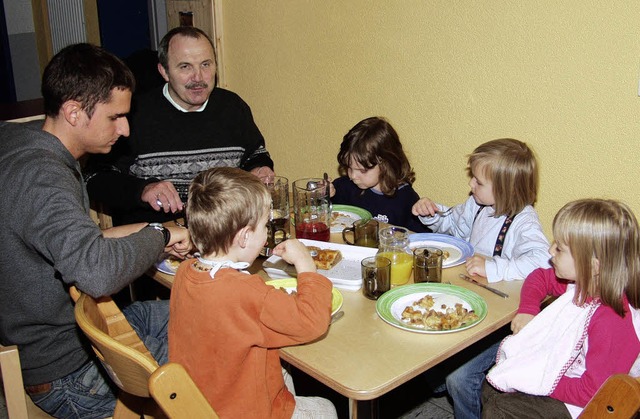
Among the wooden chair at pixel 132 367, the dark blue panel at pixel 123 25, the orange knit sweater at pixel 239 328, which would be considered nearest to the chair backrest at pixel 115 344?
the wooden chair at pixel 132 367

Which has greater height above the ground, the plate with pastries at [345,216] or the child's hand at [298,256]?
the child's hand at [298,256]

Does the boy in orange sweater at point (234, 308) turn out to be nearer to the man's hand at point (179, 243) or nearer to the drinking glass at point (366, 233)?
the man's hand at point (179, 243)

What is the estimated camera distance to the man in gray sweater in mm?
1620

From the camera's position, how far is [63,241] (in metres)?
1.59

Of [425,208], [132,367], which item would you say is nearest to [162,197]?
[425,208]

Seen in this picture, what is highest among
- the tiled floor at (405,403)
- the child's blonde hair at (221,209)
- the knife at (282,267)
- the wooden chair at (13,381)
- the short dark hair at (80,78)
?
the short dark hair at (80,78)

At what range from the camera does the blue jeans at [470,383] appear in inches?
80.9

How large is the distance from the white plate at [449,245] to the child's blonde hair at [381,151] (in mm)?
499

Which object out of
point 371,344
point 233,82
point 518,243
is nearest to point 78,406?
point 371,344

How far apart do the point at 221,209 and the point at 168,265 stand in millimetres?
633

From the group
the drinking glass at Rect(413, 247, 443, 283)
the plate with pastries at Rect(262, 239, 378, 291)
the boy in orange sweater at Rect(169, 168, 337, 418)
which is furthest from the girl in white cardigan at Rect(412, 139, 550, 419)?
the boy in orange sweater at Rect(169, 168, 337, 418)

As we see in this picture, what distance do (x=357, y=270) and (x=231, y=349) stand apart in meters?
0.58

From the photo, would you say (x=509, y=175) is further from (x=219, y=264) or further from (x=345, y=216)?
(x=219, y=264)

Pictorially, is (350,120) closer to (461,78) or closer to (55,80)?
(461,78)
